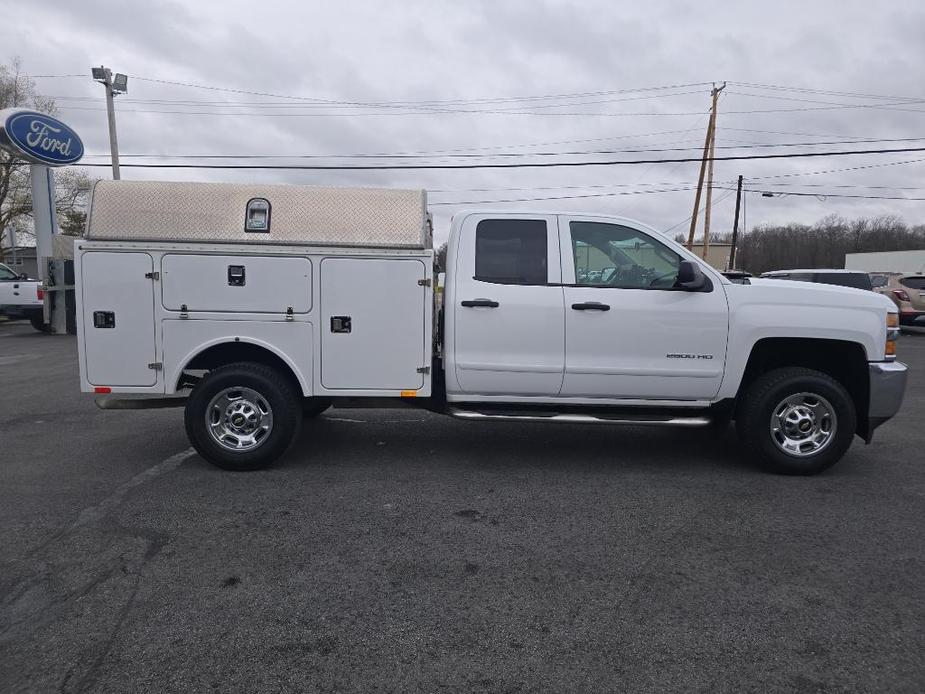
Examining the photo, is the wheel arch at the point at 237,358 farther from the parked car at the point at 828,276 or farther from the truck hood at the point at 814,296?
the parked car at the point at 828,276

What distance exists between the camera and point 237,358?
5609 mm

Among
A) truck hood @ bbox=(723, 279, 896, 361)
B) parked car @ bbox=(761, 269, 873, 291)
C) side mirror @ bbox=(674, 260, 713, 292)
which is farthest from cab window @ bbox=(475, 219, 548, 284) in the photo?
parked car @ bbox=(761, 269, 873, 291)

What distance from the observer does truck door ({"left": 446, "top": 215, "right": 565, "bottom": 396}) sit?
5.31 m

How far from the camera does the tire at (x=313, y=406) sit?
21.2ft

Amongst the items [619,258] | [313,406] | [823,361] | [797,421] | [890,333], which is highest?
[619,258]

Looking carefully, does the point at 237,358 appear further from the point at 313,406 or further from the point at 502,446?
the point at 502,446

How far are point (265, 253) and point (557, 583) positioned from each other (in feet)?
10.5

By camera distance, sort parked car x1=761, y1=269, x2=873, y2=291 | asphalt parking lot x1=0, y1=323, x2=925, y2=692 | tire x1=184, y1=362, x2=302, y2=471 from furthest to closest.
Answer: parked car x1=761, y1=269, x2=873, y2=291
tire x1=184, y1=362, x2=302, y2=471
asphalt parking lot x1=0, y1=323, x2=925, y2=692

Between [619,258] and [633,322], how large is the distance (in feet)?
1.78

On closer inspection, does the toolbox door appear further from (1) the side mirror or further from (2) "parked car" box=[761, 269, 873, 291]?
(2) "parked car" box=[761, 269, 873, 291]

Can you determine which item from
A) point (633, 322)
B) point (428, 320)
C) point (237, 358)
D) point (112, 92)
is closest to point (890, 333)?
point (633, 322)

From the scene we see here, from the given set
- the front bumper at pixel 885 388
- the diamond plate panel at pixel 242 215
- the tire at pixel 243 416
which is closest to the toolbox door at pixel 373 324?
the diamond plate panel at pixel 242 215

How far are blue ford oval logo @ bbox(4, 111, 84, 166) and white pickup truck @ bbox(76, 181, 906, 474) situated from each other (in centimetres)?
1886

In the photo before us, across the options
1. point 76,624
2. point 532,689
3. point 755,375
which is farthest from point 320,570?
point 755,375
